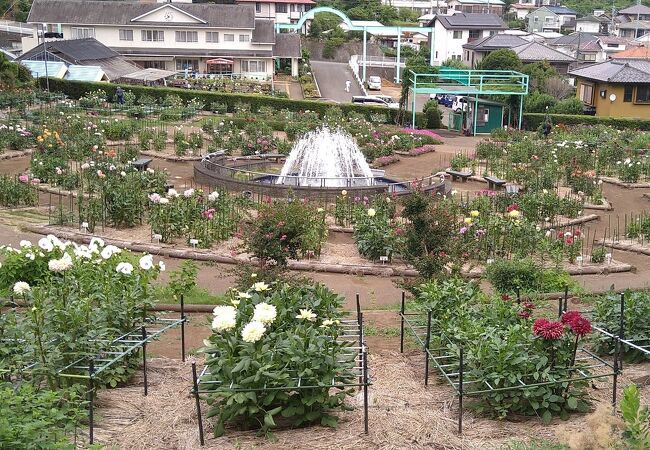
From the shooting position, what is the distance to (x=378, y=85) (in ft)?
155

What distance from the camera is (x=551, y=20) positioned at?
258 feet

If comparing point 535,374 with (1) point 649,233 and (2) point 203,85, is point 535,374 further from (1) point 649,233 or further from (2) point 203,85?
(2) point 203,85

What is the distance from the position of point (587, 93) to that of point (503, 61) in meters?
Result: 5.52

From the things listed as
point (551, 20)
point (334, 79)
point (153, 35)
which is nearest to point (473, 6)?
point (551, 20)

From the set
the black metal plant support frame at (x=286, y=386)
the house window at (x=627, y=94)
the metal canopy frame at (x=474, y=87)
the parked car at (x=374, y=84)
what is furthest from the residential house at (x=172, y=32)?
the black metal plant support frame at (x=286, y=386)

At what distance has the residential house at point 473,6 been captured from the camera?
74.8 meters

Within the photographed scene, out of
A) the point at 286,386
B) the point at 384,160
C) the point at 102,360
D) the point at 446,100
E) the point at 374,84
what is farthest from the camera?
the point at 374,84

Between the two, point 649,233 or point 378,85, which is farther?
point 378,85

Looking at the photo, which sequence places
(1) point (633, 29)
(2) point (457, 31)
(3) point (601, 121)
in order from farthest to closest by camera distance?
1. (1) point (633, 29)
2. (2) point (457, 31)
3. (3) point (601, 121)

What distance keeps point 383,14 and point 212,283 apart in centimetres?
6156

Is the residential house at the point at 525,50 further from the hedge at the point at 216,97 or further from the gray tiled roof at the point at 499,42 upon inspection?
the hedge at the point at 216,97

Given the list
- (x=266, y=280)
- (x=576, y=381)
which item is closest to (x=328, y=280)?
(x=266, y=280)

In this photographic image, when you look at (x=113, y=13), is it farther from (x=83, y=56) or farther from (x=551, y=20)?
(x=551, y=20)

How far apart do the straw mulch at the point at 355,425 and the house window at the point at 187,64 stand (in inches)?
1608
